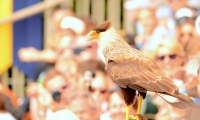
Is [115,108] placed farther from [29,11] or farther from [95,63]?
[29,11]

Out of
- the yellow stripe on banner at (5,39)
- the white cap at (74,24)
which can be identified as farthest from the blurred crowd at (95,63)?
the yellow stripe on banner at (5,39)

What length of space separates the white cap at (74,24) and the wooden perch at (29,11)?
19 cm

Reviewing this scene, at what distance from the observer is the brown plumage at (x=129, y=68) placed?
634 millimetres

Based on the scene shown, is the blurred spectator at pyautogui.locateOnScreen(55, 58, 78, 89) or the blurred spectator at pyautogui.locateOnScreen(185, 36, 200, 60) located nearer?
the blurred spectator at pyautogui.locateOnScreen(185, 36, 200, 60)

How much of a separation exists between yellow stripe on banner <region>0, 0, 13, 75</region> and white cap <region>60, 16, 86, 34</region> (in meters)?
0.32

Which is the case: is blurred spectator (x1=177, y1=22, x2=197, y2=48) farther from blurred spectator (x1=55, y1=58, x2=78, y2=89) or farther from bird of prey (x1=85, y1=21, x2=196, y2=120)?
bird of prey (x1=85, y1=21, x2=196, y2=120)

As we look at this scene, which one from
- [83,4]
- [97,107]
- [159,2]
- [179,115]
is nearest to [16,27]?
[83,4]

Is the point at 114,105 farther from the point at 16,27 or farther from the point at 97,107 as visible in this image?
the point at 16,27

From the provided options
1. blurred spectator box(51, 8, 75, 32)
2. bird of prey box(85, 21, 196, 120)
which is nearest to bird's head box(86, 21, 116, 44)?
bird of prey box(85, 21, 196, 120)

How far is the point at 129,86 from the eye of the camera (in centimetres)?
65

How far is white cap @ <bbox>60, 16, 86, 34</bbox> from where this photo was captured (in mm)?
1446

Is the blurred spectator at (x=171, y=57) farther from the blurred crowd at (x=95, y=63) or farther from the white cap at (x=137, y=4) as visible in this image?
the white cap at (x=137, y=4)

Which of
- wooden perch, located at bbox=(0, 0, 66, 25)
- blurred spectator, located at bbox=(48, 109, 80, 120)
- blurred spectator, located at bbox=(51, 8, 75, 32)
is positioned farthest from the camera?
wooden perch, located at bbox=(0, 0, 66, 25)

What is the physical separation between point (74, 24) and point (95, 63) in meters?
0.23
